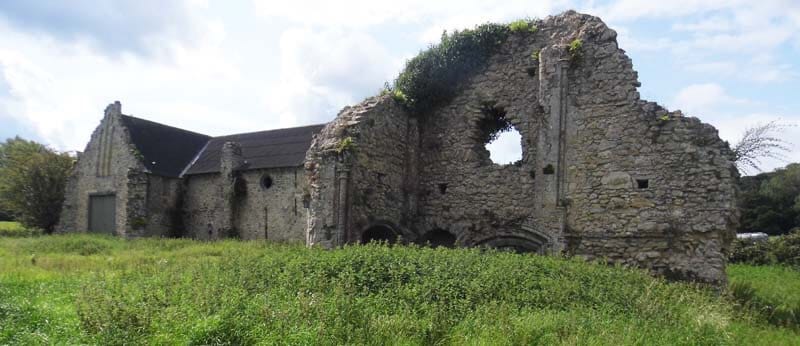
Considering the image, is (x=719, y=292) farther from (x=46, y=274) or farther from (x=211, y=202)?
(x=211, y=202)

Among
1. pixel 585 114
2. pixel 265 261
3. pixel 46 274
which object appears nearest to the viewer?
pixel 265 261

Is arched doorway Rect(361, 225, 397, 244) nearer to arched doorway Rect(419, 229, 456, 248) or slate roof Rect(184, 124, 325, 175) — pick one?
arched doorway Rect(419, 229, 456, 248)

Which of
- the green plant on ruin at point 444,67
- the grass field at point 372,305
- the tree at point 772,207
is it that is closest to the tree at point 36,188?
the grass field at point 372,305

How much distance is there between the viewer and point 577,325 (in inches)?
261

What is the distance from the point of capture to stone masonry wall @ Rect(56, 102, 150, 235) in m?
25.8

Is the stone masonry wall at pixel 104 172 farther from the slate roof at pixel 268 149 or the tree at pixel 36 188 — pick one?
the slate roof at pixel 268 149

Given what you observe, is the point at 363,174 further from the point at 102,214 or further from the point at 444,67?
the point at 102,214

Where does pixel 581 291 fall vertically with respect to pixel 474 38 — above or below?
below

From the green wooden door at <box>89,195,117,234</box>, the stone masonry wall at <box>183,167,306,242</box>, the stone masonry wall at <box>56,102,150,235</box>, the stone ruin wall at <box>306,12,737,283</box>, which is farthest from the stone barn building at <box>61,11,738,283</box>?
the green wooden door at <box>89,195,117,234</box>

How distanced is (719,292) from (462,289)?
253 inches

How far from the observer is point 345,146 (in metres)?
12.7

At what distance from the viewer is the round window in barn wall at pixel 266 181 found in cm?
2406

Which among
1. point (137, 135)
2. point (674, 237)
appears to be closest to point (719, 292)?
point (674, 237)

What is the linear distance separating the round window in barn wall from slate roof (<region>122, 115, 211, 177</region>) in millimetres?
5249
